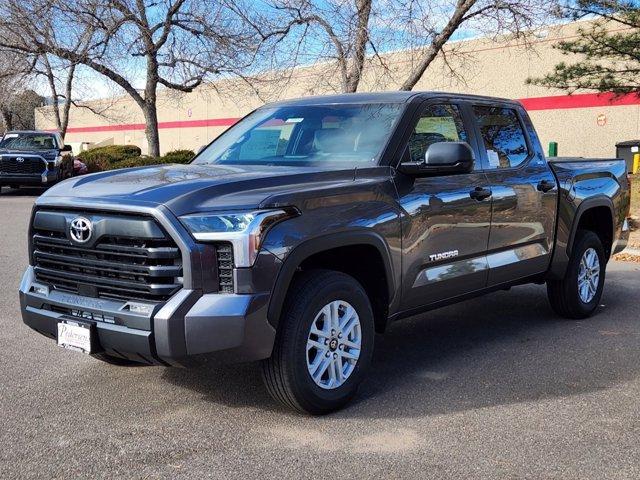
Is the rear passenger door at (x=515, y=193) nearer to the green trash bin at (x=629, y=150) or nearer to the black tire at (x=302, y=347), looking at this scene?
the black tire at (x=302, y=347)

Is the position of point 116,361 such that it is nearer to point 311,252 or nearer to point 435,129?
point 311,252

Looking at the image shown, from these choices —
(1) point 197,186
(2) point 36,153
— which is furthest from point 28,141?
(1) point 197,186

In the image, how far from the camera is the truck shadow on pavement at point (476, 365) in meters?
4.66

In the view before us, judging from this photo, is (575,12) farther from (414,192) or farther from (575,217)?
(414,192)

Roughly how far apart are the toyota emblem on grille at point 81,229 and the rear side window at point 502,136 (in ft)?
9.97

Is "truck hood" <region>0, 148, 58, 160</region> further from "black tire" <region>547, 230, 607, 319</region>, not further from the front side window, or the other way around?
the front side window

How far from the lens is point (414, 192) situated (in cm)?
488

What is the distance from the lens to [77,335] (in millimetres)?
4176

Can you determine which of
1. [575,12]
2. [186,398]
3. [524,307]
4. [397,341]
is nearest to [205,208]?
[186,398]

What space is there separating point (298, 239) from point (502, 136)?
271cm

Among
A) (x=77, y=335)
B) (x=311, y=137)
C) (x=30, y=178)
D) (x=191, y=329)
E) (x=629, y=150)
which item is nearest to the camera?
(x=191, y=329)

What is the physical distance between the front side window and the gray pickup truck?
0.01 meters

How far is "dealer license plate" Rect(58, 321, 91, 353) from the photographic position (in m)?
4.11

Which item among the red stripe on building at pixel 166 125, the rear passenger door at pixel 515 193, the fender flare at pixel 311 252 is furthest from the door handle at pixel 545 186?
the red stripe on building at pixel 166 125
